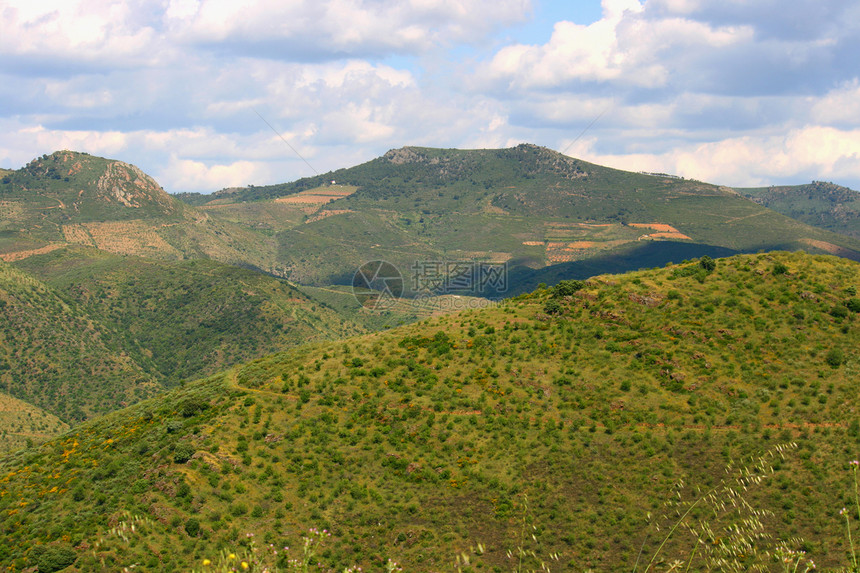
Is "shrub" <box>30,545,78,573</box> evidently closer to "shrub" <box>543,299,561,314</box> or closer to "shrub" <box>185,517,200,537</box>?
"shrub" <box>185,517,200,537</box>

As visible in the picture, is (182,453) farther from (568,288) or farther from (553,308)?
(568,288)

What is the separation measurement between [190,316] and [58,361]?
4264 cm

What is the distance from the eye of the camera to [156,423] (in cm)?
5725

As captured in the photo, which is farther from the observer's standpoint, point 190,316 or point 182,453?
point 190,316

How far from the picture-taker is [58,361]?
13925 centimetres

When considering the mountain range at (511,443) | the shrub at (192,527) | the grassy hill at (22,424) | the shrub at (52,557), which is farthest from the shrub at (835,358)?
the grassy hill at (22,424)

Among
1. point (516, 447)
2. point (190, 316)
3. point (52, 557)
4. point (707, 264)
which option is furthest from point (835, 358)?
point (190, 316)

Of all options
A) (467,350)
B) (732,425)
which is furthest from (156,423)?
(732,425)

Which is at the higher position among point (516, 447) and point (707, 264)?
point (707, 264)

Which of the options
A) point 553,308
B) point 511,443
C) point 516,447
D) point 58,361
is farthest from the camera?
point 58,361

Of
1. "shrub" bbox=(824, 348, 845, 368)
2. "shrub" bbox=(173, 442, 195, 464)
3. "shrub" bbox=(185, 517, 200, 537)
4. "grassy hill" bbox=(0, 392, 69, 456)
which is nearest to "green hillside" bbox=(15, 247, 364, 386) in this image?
"grassy hill" bbox=(0, 392, 69, 456)

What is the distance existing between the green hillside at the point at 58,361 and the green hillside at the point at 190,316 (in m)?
10.9

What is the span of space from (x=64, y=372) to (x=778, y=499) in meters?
141

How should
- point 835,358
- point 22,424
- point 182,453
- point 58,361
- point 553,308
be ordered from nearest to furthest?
point 182,453 → point 835,358 → point 553,308 → point 22,424 → point 58,361
